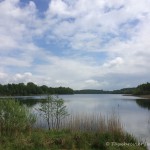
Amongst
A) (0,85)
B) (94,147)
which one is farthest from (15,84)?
(94,147)

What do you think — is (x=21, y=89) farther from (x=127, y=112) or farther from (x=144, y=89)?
(x=127, y=112)

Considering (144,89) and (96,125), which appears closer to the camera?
(96,125)

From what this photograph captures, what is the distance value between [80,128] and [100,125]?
150 cm

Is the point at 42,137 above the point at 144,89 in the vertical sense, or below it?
below

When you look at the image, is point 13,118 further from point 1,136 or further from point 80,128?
point 80,128

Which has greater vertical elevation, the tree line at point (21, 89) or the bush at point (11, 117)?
the tree line at point (21, 89)

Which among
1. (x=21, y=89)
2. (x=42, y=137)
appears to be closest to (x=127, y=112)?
(x=42, y=137)

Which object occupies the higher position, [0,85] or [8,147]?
[0,85]

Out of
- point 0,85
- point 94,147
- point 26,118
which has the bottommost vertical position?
point 94,147

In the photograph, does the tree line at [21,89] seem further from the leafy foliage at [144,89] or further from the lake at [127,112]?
the lake at [127,112]

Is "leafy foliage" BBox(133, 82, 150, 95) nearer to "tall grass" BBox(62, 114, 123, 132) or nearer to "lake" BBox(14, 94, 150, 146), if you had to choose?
"lake" BBox(14, 94, 150, 146)

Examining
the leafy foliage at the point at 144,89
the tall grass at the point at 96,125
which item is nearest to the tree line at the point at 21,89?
the leafy foliage at the point at 144,89

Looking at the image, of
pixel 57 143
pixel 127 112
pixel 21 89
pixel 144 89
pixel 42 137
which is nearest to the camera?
pixel 57 143

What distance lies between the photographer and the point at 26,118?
15961 millimetres
